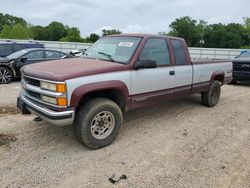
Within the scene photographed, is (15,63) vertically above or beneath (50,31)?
beneath

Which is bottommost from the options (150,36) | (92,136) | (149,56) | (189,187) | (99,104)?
(189,187)

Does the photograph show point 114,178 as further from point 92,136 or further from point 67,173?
point 92,136

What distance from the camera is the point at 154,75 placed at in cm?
476

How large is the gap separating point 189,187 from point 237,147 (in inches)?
65.9

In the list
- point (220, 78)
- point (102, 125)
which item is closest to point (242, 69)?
point (220, 78)

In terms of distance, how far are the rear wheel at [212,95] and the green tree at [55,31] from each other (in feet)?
255

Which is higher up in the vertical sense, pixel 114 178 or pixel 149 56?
pixel 149 56

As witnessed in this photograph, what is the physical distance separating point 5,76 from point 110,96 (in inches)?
265

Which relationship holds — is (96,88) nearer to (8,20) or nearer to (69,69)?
(69,69)

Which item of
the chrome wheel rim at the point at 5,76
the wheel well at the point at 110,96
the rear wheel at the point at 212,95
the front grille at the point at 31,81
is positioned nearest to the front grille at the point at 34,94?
the front grille at the point at 31,81

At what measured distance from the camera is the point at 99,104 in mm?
3953

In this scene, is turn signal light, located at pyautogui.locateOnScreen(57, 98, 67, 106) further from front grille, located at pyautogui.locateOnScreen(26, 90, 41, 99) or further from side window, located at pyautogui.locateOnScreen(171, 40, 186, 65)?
side window, located at pyautogui.locateOnScreen(171, 40, 186, 65)

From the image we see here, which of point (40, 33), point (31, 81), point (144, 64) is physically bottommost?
point (31, 81)

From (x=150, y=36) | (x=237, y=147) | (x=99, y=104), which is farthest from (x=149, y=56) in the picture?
(x=237, y=147)
